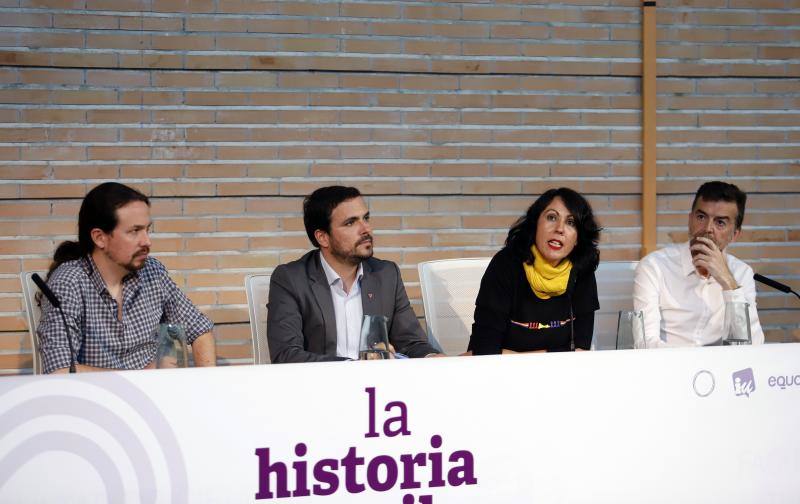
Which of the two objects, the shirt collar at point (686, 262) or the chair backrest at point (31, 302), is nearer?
the chair backrest at point (31, 302)

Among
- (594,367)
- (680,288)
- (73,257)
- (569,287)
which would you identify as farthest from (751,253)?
(73,257)

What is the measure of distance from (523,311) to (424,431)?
4.21ft

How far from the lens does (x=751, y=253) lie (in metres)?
4.42

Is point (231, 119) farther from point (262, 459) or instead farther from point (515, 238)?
point (262, 459)

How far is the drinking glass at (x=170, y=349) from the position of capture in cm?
204

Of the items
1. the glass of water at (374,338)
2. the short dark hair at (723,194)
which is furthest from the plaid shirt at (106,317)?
the short dark hair at (723,194)

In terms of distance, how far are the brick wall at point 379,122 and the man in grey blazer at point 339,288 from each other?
96cm

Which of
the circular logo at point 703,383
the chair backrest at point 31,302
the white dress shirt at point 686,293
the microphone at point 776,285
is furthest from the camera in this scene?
the white dress shirt at point 686,293

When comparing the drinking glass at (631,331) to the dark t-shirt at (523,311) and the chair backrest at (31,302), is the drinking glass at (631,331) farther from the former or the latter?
the chair backrest at (31,302)

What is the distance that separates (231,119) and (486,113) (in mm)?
1226

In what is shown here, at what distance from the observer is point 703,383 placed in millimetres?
1992

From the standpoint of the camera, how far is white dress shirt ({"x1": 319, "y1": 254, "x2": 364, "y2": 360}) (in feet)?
10.3

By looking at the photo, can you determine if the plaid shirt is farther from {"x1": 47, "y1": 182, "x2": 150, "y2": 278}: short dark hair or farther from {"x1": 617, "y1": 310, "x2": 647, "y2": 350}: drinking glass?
{"x1": 617, "y1": 310, "x2": 647, "y2": 350}: drinking glass

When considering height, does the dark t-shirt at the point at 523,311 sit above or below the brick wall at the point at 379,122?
below
